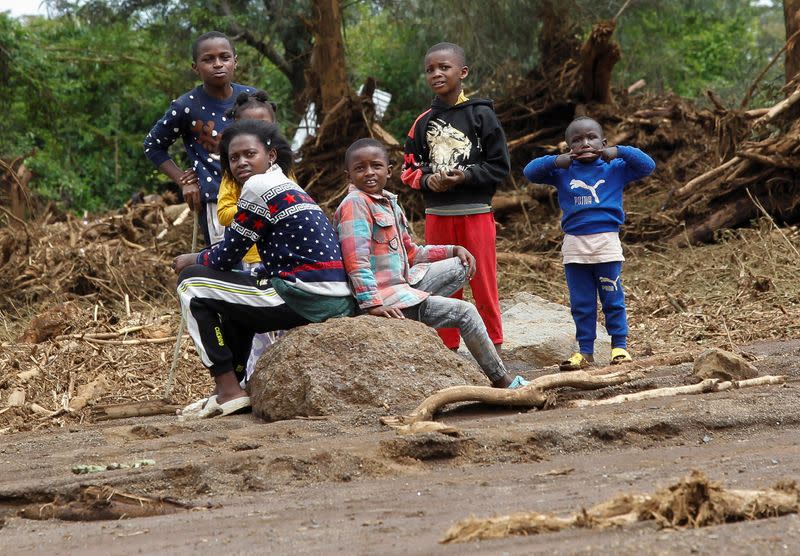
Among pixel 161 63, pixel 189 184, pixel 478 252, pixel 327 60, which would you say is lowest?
pixel 478 252

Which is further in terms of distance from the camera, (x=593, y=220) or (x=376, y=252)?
(x=593, y=220)

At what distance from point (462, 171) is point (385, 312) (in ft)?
4.19

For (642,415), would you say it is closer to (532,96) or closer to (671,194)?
(671,194)

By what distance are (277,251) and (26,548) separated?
2384mm

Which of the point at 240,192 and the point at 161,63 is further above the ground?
the point at 161,63

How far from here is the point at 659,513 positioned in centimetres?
270

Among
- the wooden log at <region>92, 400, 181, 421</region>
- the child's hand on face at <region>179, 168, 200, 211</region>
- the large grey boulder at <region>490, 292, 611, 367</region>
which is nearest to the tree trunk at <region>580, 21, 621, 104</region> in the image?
the large grey boulder at <region>490, 292, 611, 367</region>

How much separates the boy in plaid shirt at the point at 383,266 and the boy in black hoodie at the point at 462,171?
826 mm

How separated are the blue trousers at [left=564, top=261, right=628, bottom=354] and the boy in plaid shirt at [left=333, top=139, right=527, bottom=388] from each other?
1006 mm

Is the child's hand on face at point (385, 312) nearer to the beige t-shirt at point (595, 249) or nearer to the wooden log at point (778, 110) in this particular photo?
the beige t-shirt at point (595, 249)

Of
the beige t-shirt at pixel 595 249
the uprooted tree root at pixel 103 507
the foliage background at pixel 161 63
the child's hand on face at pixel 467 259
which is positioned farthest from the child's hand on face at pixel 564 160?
the foliage background at pixel 161 63

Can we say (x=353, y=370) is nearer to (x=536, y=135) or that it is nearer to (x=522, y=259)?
(x=522, y=259)


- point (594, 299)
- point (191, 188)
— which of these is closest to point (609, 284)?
point (594, 299)

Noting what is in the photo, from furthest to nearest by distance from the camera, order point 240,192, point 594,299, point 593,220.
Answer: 1. point 594,299
2. point 593,220
3. point 240,192
